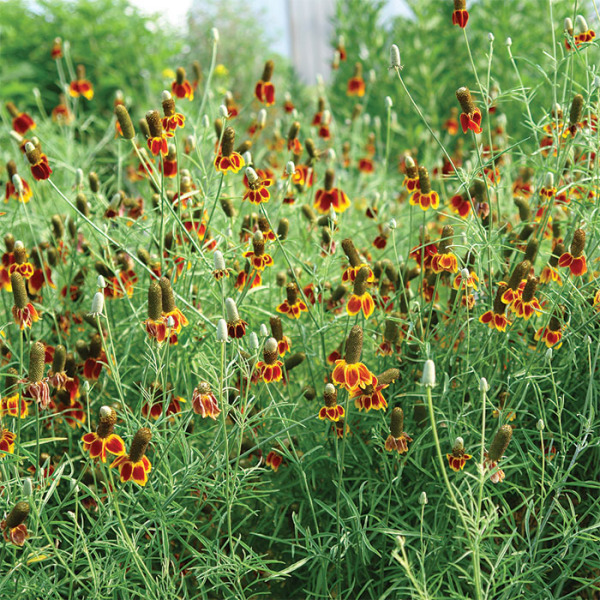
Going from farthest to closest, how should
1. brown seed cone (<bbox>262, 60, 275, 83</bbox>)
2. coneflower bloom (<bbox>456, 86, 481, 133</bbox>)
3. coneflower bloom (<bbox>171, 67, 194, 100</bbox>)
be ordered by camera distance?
brown seed cone (<bbox>262, 60, 275, 83</bbox>) → coneflower bloom (<bbox>171, 67, 194, 100</bbox>) → coneflower bloom (<bbox>456, 86, 481, 133</bbox>)

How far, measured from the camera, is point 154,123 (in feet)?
5.24

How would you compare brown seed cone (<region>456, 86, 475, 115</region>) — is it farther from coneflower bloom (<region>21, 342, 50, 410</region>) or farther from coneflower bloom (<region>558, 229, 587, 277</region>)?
coneflower bloom (<region>21, 342, 50, 410</region>)

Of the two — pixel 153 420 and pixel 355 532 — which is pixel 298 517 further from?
pixel 153 420

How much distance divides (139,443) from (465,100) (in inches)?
39.1

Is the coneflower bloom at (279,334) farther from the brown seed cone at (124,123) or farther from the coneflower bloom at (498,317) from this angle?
the brown seed cone at (124,123)

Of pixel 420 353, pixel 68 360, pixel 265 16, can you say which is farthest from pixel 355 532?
pixel 265 16

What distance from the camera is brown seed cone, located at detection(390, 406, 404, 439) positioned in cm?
142

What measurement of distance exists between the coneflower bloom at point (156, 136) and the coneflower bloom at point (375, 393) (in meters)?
0.70

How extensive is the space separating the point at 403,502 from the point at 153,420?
64 centimetres

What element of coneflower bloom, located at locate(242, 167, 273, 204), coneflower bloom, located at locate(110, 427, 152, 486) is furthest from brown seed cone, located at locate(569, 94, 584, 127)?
coneflower bloom, located at locate(110, 427, 152, 486)

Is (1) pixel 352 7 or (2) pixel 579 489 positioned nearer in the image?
(2) pixel 579 489

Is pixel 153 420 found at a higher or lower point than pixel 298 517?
higher

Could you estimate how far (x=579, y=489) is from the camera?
1756 millimetres

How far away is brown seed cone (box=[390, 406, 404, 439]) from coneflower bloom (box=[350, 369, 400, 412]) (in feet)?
0.15
